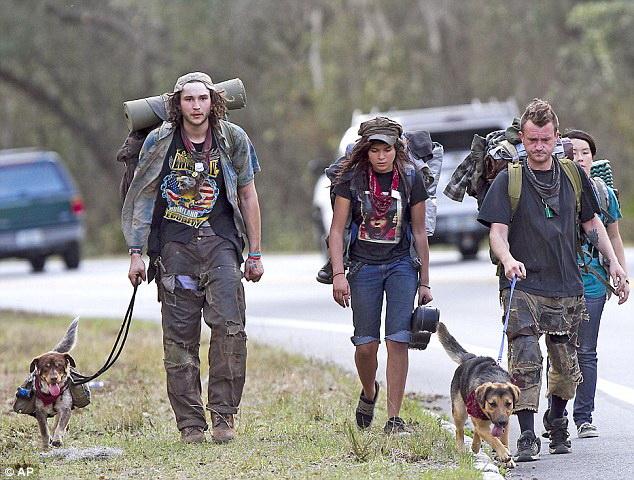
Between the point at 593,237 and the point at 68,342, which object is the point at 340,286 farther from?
the point at 68,342

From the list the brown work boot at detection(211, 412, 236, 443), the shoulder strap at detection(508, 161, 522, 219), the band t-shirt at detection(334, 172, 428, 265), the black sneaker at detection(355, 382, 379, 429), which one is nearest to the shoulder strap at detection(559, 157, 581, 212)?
the shoulder strap at detection(508, 161, 522, 219)

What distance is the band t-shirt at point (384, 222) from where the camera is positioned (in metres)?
8.77

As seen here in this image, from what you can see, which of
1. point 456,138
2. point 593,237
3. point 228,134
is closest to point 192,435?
point 228,134

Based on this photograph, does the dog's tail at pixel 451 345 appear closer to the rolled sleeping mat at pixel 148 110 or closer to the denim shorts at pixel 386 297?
the denim shorts at pixel 386 297

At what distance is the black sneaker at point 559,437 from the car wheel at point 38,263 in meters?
19.6

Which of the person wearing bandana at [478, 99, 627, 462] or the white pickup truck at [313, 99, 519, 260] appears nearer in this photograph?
the person wearing bandana at [478, 99, 627, 462]

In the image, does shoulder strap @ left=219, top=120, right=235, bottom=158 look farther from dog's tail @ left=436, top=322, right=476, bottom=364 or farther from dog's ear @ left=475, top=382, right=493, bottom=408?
dog's ear @ left=475, top=382, right=493, bottom=408

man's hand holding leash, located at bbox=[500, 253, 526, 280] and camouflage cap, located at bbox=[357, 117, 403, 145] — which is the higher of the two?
camouflage cap, located at bbox=[357, 117, 403, 145]

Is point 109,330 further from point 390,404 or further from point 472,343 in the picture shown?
point 390,404

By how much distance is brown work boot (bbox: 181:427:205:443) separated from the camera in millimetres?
8695

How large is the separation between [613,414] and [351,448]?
240 centimetres

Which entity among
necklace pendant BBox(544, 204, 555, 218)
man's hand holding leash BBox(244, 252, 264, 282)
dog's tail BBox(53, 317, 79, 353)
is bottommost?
dog's tail BBox(53, 317, 79, 353)

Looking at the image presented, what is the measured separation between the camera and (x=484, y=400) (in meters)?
7.80

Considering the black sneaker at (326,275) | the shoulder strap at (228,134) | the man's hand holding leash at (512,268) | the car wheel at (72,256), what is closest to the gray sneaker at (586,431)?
the man's hand holding leash at (512,268)
